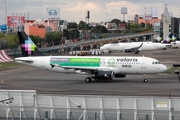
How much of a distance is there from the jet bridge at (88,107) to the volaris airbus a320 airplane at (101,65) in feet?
96.8

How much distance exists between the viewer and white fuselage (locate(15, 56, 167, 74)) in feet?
179

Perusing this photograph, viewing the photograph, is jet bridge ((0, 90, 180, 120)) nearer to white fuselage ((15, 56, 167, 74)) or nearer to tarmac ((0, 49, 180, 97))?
tarmac ((0, 49, 180, 97))

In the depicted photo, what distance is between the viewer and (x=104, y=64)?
182 ft

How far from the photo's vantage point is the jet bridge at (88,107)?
22.8 m

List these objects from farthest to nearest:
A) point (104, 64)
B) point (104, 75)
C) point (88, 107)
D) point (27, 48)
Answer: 1. point (27, 48)
2. point (104, 64)
3. point (104, 75)
4. point (88, 107)

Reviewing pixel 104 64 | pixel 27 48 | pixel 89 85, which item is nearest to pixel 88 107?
pixel 89 85

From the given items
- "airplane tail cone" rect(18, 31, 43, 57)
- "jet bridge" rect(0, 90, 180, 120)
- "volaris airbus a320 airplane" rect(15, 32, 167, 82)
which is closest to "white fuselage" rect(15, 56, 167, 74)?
"volaris airbus a320 airplane" rect(15, 32, 167, 82)

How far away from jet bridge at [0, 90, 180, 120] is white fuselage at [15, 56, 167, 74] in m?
30.1

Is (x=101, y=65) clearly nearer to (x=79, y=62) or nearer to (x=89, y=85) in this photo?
(x=79, y=62)

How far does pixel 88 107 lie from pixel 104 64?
104 feet

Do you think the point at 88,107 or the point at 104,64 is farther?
the point at 104,64

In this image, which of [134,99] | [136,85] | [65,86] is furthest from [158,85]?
[134,99]

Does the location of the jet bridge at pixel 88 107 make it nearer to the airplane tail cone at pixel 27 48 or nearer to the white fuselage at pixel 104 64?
the white fuselage at pixel 104 64

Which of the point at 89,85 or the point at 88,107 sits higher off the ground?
the point at 88,107
